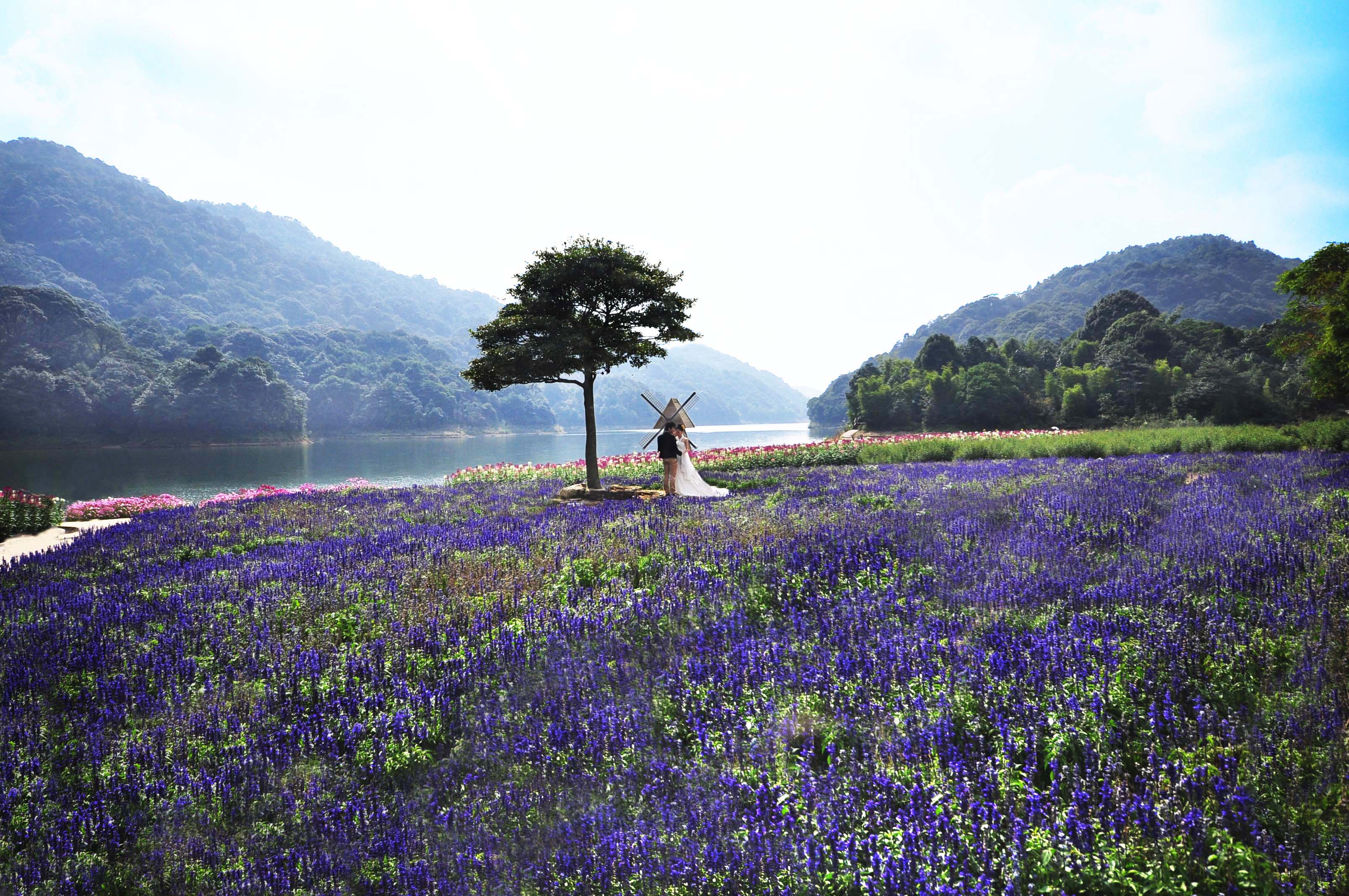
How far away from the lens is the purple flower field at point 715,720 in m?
2.52

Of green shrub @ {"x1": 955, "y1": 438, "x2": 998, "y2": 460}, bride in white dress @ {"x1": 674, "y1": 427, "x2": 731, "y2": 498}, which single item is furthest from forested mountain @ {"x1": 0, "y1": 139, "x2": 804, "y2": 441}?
green shrub @ {"x1": 955, "y1": 438, "x2": 998, "y2": 460}

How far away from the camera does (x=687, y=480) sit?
14.8m

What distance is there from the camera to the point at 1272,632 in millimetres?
3930

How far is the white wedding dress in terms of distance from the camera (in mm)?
14422

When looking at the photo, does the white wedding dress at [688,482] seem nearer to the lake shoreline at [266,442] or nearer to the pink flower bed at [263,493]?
the pink flower bed at [263,493]

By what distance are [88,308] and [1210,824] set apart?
137930mm

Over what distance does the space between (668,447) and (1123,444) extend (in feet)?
51.1

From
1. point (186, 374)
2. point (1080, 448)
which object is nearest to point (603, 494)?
point (1080, 448)

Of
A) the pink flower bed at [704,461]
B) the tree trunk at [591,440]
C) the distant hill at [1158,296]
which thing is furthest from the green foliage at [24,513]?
the distant hill at [1158,296]

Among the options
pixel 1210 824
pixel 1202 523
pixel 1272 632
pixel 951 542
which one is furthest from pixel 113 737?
pixel 1202 523

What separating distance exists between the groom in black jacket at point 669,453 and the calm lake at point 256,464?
596 inches

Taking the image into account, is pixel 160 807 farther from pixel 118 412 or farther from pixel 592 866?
pixel 118 412

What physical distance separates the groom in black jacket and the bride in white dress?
0.13 meters

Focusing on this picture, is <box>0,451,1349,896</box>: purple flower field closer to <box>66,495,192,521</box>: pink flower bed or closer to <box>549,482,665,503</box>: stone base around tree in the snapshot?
<box>549,482,665,503</box>: stone base around tree
